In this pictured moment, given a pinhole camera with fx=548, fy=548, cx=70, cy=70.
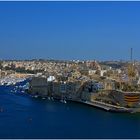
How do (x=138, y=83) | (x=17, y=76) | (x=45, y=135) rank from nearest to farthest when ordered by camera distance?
(x=45, y=135) < (x=138, y=83) < (x=17, y=76)

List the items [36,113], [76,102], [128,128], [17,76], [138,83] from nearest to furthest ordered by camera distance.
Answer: [128,128] → [36,113] → [76,102] → [138,83] → [17,76]

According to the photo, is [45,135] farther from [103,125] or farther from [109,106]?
[109,106]

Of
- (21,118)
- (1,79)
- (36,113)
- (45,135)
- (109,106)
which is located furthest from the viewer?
(1,79)

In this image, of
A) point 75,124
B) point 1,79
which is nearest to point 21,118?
point 75,124

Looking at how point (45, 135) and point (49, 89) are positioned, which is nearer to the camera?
point (45, 135)

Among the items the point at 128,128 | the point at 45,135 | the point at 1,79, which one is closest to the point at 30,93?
the point at 1,79

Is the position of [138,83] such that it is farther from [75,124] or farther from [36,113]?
[75,124]
